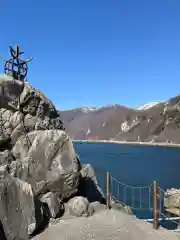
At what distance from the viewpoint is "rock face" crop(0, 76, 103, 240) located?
822 cm

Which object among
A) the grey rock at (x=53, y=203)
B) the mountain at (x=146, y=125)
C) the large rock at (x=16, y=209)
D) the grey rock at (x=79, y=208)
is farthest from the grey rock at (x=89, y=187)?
the mountain at (x=146, y=125)

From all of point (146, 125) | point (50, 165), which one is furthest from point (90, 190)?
point (146, 125)

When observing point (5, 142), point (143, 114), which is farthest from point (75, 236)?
point (143, 114)

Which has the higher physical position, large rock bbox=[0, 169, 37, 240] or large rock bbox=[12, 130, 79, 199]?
large rock bbox=[12, 130, 79, 199]

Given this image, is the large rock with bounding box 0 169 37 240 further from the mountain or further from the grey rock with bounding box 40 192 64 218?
the mountain

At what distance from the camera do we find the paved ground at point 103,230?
320 inches

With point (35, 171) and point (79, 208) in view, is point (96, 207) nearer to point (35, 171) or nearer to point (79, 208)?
point (79, 208)

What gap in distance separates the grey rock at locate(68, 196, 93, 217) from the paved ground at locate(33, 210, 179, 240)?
253 millimetres

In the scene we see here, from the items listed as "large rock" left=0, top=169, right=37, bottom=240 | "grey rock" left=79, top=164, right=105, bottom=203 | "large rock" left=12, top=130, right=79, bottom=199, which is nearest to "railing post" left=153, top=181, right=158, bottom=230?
"large rock" left=12, top=130, right=79, bottom=199

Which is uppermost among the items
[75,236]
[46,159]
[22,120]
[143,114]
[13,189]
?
[143,114]

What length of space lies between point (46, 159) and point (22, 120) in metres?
2.33

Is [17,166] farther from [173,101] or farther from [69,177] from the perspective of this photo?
[173,101]

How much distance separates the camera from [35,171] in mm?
10094

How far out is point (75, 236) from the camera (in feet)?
27.0
